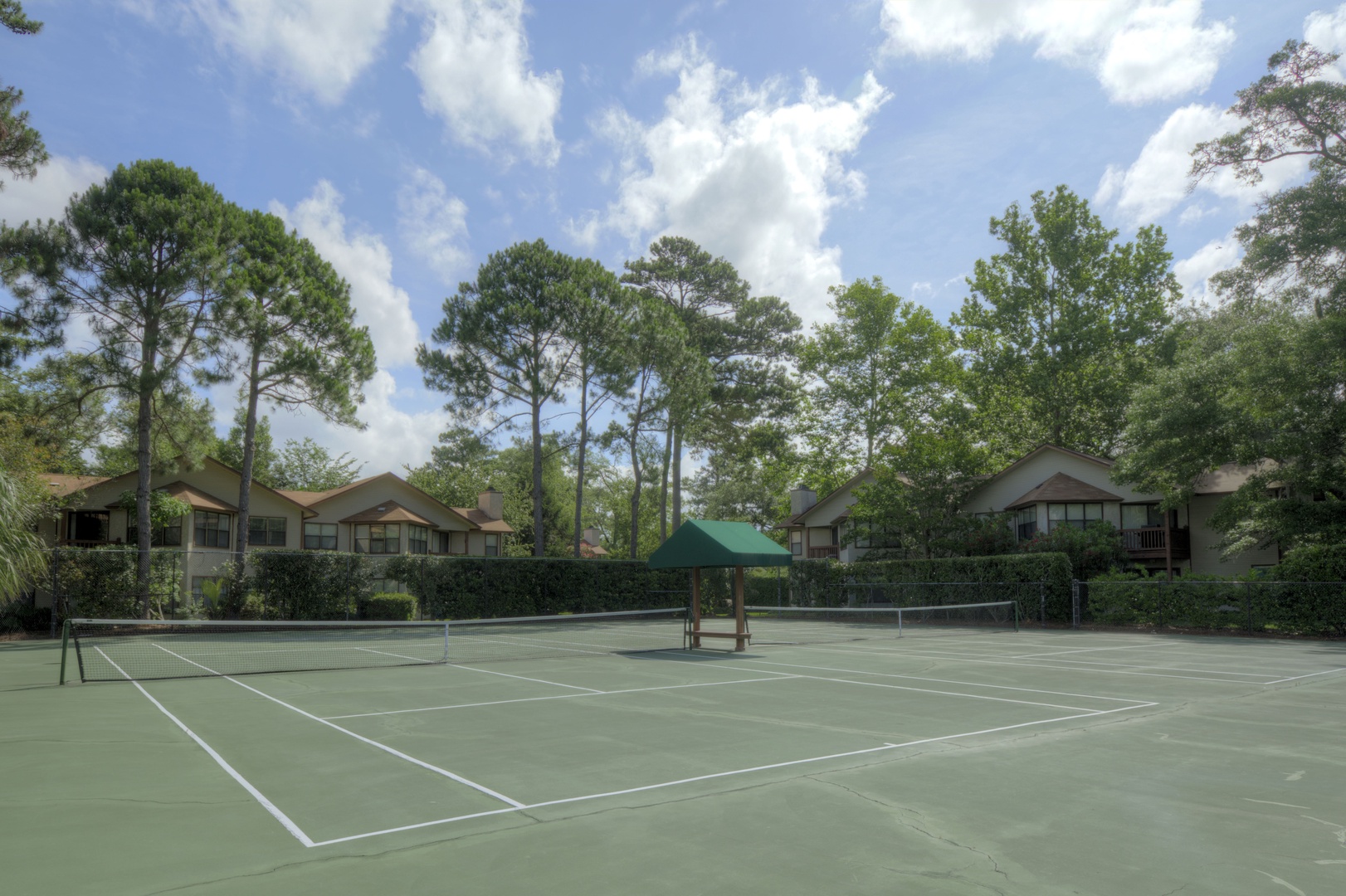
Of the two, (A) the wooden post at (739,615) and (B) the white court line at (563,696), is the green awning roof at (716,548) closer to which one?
(A) the wooden post at (739,615)

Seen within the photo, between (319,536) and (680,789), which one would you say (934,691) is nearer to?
(680,789)

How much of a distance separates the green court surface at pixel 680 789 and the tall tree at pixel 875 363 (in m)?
40.8

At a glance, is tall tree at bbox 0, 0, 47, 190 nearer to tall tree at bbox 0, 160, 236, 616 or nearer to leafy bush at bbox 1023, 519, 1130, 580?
tall tree at bbox 0, 160, 236, 616

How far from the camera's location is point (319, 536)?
168 feet

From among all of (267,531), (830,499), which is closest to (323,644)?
(267,531)

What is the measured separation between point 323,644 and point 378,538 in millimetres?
29573

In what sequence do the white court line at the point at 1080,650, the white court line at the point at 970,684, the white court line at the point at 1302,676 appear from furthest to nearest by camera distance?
the white court line at the point at 1080,650 → the white court line at the point at 1302,676 → the white court line at the point at 970,684

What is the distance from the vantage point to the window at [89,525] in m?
41.2

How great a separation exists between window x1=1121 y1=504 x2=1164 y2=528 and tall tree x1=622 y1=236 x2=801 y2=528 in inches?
781

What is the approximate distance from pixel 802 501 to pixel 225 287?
36369 mm

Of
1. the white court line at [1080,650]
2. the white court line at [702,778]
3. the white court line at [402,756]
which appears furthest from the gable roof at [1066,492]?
the white court line at [402,756]

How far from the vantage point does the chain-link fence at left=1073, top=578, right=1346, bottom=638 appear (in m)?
24.8

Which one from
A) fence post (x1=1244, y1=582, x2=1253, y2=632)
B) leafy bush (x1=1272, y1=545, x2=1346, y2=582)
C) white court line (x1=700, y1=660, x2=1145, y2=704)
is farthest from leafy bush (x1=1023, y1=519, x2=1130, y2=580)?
white court line (x1=700, y1=660, x2=1145, y2=704)

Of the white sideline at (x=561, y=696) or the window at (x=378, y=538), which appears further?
the window at (x=378, y=538)
